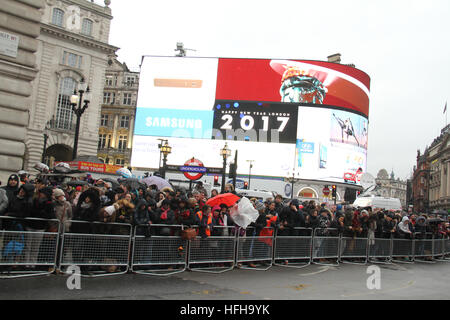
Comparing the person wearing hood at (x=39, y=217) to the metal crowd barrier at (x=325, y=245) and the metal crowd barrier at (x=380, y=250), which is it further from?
the metal crowd barrier at (x=380, y=250)

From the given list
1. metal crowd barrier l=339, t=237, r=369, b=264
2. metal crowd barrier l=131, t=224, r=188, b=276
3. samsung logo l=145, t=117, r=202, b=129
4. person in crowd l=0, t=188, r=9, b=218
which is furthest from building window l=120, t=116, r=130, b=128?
person in crowd l=0, t=188, r=9, b=218

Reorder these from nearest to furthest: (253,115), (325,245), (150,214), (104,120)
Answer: (150,214), (325,245), (253,115), (104,120)

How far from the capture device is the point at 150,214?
418 inches

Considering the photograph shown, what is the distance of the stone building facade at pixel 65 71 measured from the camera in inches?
1878

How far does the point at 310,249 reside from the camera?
1375 centimetres

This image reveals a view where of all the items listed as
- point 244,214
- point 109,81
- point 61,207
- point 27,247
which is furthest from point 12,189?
point 109,81

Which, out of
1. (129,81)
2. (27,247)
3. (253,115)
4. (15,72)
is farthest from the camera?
(129,81)

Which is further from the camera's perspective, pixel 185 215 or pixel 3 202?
pixel 185 215

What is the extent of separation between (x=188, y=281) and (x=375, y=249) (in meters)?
8.74

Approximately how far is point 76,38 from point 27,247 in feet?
148

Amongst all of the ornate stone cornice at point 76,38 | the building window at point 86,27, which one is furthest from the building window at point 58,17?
the building window at point 86,27

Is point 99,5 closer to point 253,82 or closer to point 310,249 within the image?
point 253,82

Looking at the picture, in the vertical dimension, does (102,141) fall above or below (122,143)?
above

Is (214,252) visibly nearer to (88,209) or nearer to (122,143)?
(88,209)
